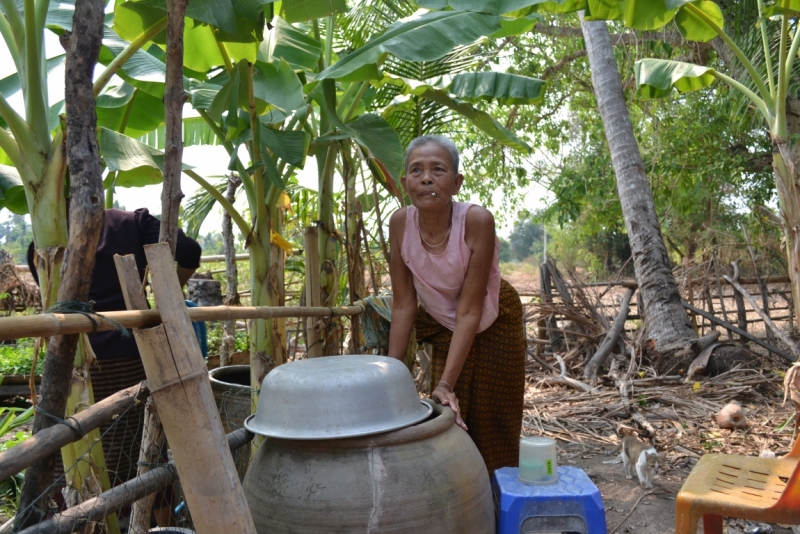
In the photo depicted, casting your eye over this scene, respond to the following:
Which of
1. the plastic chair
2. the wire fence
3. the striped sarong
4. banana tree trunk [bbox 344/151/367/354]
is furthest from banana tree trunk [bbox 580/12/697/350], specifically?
the wire fence

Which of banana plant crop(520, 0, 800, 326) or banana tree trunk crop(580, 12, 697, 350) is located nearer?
banana plant crop(520, 0, 800, 326)

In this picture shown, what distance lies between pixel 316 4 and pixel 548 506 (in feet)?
8.33

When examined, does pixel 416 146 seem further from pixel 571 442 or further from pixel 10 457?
pixel 571 442

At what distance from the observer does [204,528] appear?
146cm

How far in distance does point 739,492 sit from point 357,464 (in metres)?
1.50

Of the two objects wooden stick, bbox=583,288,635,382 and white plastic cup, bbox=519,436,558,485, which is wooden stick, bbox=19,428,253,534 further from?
wooden stick, bbox=583,288,635,382

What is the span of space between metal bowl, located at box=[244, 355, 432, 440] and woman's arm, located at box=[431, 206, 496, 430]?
2.07 feet

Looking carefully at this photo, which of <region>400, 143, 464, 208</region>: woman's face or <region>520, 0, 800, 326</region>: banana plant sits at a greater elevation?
<region>520, 0, 800, 326</region>: banana plant

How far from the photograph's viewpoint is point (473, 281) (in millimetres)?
2475

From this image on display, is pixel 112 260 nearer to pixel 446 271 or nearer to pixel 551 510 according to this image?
pixel 446 271

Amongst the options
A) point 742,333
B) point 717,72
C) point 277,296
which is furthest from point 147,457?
point 742,333

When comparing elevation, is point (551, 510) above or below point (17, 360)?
above

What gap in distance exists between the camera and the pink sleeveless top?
8.22ft

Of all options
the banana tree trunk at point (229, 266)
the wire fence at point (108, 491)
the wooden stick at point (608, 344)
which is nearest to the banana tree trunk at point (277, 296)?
the wire fence at point (108, 491)
